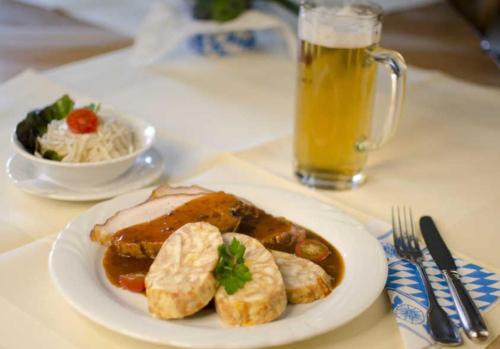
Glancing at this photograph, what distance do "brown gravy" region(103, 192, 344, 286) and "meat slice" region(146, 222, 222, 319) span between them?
9 centimetres

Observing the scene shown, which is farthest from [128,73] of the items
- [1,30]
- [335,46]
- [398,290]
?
[398,290]

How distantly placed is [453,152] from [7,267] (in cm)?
123

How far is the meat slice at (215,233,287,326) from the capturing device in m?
1.03

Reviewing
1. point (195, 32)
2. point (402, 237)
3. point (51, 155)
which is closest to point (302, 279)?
point (402, 237)

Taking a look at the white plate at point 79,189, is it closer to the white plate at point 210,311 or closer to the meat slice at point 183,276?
the white plate at point 210,311

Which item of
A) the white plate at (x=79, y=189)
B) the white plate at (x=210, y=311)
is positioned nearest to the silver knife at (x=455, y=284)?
the white plate at (x=210, y=311)

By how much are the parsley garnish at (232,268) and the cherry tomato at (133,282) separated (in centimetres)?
15

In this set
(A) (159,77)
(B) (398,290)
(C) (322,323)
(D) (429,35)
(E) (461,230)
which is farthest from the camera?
(D) (429,35)

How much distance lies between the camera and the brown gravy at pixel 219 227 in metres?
1.23

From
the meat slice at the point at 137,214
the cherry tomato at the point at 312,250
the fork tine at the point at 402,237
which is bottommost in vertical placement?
the fork tine at the point at 402,237

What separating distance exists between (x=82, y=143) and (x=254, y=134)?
574 mm

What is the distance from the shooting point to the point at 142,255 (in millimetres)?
1238

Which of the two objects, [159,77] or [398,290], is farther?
[159,77]

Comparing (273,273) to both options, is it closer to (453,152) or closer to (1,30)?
(453,152)
